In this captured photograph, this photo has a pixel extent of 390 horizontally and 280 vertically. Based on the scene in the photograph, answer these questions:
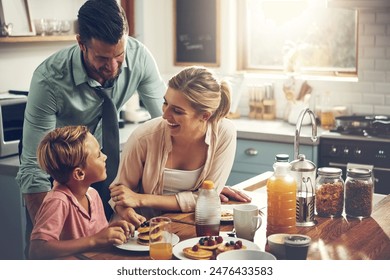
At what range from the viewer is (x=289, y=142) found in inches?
149

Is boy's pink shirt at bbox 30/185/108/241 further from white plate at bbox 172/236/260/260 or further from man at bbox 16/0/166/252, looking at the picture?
man at bbox 16/0/166/252

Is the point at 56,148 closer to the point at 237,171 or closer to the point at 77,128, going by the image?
the point at 77,128

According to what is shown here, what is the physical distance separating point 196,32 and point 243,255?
9.84 ft

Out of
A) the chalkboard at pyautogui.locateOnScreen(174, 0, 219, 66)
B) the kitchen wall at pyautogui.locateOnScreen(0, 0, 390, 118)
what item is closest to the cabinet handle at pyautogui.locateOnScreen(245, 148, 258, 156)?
the kitchen wall at pyautogui.locateOnScreen(0, 0, 390, 118)

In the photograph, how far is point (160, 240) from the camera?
5.94 ft

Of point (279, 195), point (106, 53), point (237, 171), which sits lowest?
point (237, 171)

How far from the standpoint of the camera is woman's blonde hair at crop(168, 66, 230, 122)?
2.32 metres

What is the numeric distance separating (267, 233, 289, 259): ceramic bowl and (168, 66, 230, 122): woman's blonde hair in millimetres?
610

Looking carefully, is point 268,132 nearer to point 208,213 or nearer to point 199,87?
point 199,87

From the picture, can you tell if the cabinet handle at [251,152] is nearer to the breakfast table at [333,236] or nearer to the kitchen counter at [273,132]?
the kitchen counter at [273,132]
